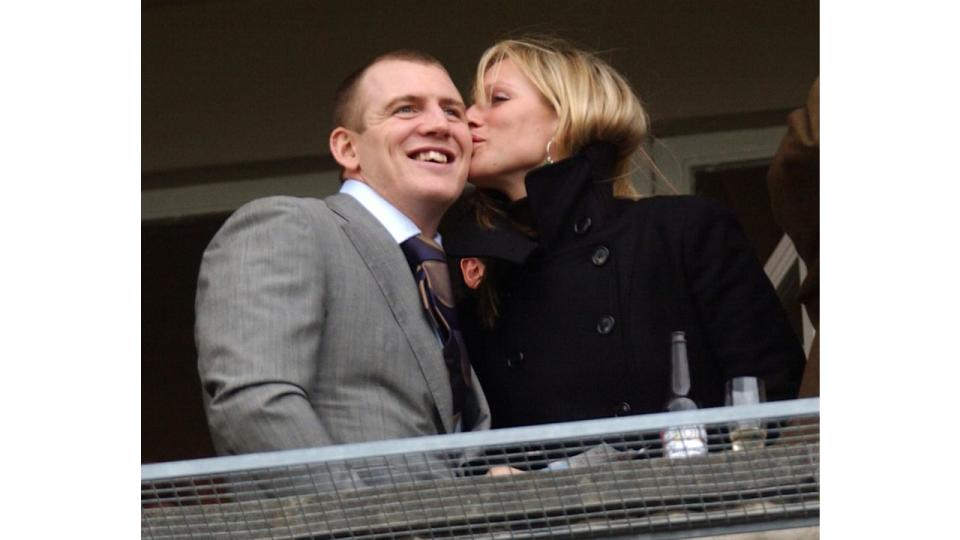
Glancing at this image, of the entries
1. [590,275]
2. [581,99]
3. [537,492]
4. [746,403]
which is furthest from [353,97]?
[537,492]

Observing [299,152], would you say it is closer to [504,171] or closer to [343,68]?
[343,68]

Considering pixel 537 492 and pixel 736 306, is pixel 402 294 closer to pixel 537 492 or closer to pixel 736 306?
pixel 736 306

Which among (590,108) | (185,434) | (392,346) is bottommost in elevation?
(185,434)

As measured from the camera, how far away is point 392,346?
5105 millimetres

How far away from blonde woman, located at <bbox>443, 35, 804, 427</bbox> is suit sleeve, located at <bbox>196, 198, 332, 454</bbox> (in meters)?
0.48

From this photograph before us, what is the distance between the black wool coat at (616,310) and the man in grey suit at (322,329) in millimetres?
149

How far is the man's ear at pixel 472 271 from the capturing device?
221 inches

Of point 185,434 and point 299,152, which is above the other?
point 299,152

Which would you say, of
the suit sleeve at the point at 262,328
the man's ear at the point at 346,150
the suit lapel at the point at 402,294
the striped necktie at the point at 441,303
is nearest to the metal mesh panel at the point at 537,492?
the suit sleeve at the point at 262,328

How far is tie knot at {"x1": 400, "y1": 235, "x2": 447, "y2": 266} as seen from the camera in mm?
5355

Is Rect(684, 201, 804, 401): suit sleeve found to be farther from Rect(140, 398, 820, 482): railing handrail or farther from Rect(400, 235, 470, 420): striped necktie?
Rect(140, 398, 820, 482): railing handrail

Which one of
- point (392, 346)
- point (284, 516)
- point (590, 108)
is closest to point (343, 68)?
point (590, 108)
